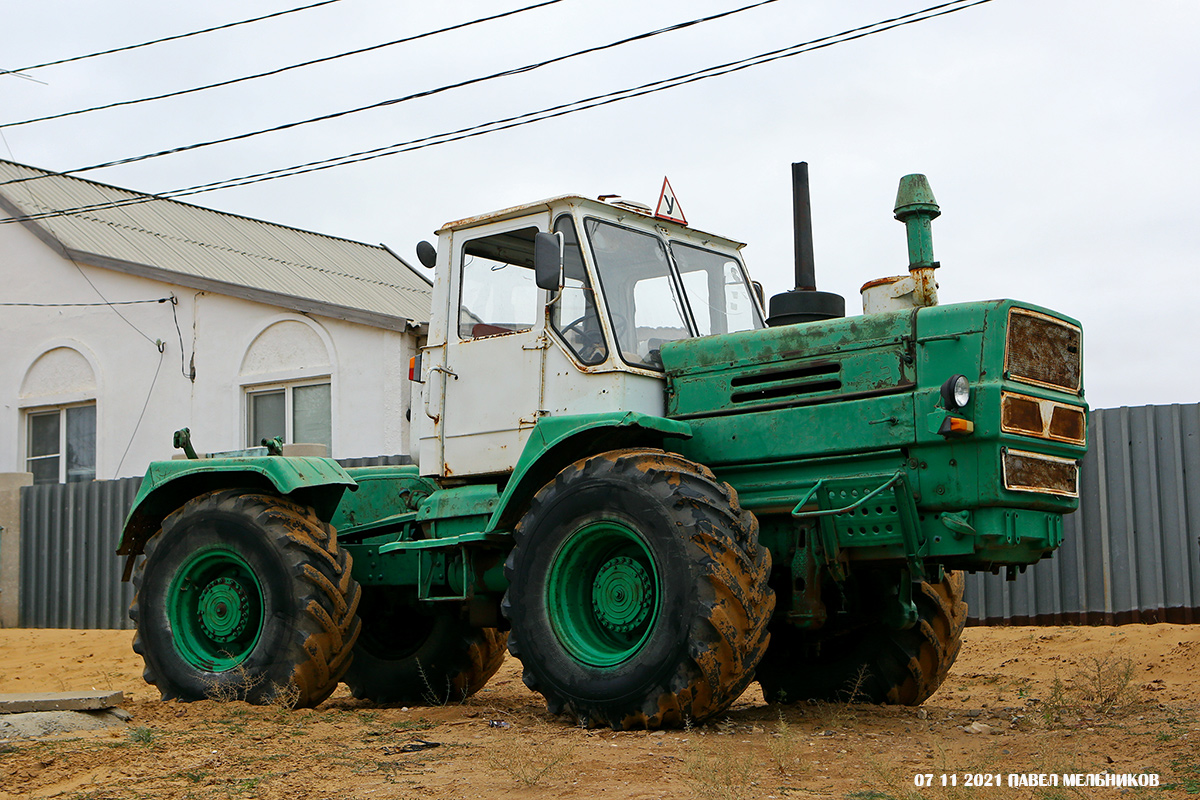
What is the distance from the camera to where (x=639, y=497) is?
6.69 meters

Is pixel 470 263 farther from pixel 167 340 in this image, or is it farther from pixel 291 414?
pixel 167 340

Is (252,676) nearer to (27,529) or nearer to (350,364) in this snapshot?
(350,364)

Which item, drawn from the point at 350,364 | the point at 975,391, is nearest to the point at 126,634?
the point at 350,364

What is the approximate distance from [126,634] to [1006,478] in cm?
1255

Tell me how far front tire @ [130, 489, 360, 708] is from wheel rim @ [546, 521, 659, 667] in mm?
1724

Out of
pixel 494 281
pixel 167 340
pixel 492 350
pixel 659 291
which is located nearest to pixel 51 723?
pixel 492 350

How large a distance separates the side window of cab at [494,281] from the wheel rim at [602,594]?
1752 millimetres

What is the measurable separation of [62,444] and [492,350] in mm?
14157

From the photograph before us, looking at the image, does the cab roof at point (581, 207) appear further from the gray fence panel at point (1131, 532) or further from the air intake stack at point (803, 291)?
the gray fence panel at point (1131, 532)

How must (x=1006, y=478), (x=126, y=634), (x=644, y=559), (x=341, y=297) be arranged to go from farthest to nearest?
(x=341, y=297), (x=126, y=634), (x=644, y=559), (x=1006, y=478)

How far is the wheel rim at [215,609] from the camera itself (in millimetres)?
8383

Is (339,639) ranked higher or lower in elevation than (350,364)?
lower

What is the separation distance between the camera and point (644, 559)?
6.99 meters

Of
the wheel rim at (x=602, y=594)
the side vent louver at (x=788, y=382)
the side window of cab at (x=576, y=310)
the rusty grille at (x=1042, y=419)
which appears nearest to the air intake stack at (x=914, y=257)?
the side vent louver at (x=788, y=382)
